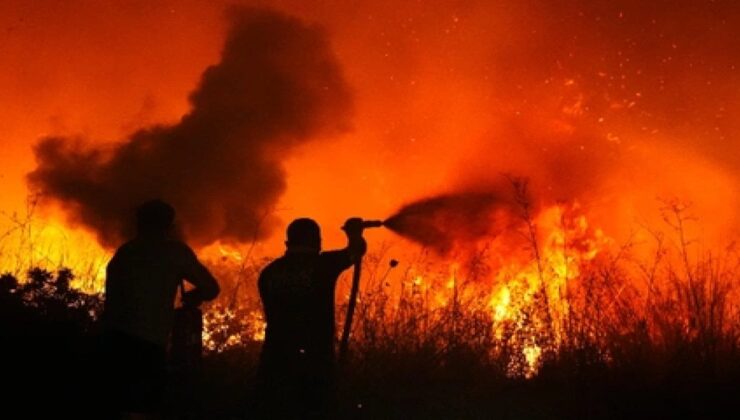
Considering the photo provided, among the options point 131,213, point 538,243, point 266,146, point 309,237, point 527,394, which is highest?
point 266,146

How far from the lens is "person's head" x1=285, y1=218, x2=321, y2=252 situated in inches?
243

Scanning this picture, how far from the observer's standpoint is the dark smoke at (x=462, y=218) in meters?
7.64

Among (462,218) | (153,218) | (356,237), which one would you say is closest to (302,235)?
(356,237)

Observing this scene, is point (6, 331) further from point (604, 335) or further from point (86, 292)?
point (604, 335)

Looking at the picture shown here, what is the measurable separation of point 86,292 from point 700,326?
6.14m

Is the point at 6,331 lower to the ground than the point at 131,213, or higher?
lower

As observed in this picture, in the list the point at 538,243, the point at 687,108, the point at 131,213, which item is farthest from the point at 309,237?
the point at 687,108

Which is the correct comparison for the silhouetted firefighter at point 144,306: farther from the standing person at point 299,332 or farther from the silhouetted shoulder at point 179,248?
the standing person at point 299,332

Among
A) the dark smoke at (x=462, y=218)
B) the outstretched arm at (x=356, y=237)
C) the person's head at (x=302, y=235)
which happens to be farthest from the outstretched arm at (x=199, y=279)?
the dark smoke at (x=462, y=218)

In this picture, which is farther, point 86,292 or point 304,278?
point 86,292

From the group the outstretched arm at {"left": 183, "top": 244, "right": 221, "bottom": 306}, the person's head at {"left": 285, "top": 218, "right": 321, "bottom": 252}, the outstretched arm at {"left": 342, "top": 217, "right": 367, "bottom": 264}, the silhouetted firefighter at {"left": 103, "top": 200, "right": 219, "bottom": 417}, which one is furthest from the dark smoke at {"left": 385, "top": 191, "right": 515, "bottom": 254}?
the silhouetted firefighter at {"left": 103, "top": 200, "right": 219, "bottom": 417}

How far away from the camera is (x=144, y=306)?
213 inches

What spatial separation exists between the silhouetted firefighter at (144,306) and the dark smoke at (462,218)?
7.69 ft

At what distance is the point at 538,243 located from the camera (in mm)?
12641
